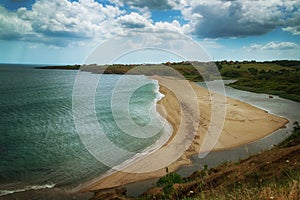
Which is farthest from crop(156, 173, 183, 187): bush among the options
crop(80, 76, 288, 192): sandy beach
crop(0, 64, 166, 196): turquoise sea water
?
crop(0, 64, 166, 196): turquoise sea water

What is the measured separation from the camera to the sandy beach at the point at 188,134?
16.4 meters

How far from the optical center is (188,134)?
83.3 feet

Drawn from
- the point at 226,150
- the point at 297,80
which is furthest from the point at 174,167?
the point at 297,80

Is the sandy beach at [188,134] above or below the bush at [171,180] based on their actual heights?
below

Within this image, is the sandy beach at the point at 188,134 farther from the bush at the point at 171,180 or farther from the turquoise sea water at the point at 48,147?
the bush at the point at 171,180

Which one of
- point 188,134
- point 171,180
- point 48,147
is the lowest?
point 48,147

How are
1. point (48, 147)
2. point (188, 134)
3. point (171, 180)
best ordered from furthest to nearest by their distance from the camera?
point (188, 134) → point (48, 147) → point (171, 180)

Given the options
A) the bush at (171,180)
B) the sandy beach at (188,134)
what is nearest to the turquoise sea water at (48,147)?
the sandy beach at (188,134)

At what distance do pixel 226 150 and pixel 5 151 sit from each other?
17.7 metres

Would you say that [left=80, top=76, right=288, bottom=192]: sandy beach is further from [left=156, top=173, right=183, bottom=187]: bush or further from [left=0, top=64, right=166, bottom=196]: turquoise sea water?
[left=156, top=173, right=183, bottom=187]: bush

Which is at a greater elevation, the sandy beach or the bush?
the bush

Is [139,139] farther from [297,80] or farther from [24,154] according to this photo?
[297,80]

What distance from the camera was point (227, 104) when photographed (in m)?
44.4

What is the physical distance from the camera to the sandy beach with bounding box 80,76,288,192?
1641cm
